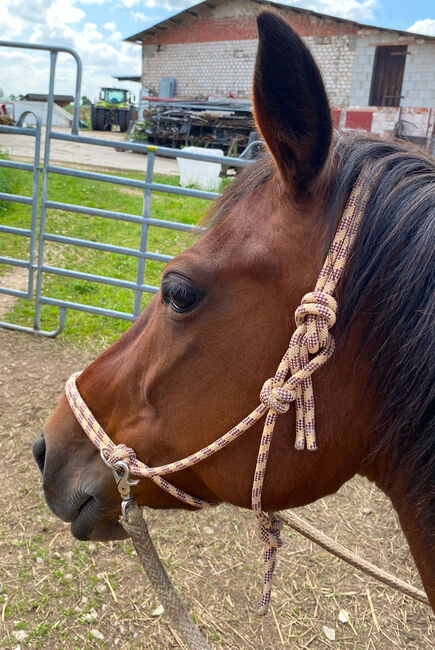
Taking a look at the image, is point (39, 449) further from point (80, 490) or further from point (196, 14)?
point (196, 14)

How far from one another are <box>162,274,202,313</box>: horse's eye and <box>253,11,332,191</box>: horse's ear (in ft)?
1.02

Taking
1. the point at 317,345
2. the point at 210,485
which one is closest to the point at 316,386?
the point at 317,345

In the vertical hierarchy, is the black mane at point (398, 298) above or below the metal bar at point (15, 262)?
above

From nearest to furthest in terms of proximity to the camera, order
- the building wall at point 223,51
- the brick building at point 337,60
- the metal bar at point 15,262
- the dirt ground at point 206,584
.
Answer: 1. the dirt ground at point 206,584
2. the metal bar at point 15,262
3. the brick building at point 337,60
4. the building wall at point 223,51

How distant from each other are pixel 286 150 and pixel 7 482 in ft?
8.64

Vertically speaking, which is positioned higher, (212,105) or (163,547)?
(212,105)

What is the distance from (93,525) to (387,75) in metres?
23.0

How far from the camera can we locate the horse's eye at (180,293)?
3.80 feet

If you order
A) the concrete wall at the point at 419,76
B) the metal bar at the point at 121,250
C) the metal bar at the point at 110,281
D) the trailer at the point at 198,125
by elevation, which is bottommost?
the metal bar at the point at 110,281

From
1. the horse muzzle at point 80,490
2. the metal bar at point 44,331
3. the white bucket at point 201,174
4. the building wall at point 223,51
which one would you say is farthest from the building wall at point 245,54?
the horse muzzle at point 80,490

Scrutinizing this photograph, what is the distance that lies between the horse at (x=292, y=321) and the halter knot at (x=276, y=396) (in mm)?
13

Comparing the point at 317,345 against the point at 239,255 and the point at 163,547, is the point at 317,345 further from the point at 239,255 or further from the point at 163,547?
the point at 163,547

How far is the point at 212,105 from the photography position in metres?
22.6

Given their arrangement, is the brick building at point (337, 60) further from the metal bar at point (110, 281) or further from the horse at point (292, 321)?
the horse at point (292, 321)
